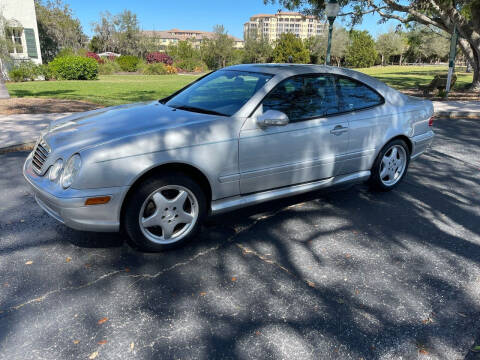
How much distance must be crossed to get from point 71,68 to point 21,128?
20119mm

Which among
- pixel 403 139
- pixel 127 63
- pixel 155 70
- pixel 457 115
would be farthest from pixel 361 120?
pixel 127 63

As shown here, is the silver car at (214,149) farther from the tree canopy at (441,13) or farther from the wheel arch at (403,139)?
the tree canopy at (441,13)

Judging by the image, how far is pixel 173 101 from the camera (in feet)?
14.5

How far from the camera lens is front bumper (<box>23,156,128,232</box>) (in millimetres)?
3002

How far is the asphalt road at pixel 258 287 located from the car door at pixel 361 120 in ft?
2.00

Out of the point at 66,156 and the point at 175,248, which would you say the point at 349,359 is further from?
the point at 66,156

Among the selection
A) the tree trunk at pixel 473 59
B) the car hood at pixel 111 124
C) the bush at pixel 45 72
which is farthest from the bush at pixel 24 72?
the tree trunk at pixel 473 59

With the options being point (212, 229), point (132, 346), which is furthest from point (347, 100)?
point (132, 346)

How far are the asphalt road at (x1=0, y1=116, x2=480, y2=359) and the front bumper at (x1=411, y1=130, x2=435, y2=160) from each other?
92 centimetres

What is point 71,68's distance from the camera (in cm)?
2639

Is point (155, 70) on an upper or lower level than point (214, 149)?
upper

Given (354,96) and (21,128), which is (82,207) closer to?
(354,96)

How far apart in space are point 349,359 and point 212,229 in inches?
78.4

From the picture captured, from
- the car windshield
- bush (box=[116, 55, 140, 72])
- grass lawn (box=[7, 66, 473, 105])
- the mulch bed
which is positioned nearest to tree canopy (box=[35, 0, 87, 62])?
bush (box=[116, 55, 140, 72])
